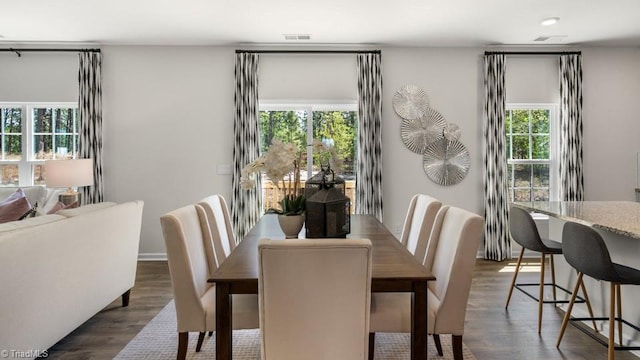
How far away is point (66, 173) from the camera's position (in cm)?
393

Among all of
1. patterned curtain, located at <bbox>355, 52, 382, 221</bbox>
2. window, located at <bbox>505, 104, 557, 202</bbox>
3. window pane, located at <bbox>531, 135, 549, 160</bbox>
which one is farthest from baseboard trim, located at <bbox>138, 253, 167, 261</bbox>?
window pane, located at <bbox>531, 135, 549, 160</bbox>

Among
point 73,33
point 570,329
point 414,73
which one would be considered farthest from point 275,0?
point 570,329

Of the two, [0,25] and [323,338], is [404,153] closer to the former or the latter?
[323,338]

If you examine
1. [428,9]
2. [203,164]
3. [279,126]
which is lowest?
[203,164]

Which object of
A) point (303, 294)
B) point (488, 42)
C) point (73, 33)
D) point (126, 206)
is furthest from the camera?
point (488, 42)

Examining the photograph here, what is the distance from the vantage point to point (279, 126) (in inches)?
190

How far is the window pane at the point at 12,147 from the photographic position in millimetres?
4758

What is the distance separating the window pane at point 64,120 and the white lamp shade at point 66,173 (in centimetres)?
109

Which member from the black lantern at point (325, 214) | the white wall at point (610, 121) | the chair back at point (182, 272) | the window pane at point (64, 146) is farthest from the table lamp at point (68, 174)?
the white wall at point (610, 121)

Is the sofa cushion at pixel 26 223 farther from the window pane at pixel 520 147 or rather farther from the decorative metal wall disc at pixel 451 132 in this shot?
the window pane at pixel 520 147

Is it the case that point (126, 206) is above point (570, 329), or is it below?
above

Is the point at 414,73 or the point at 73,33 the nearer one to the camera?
the point at 73,33

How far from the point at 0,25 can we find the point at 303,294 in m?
4.89

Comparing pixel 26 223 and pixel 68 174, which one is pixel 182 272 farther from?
pixel 68 174
